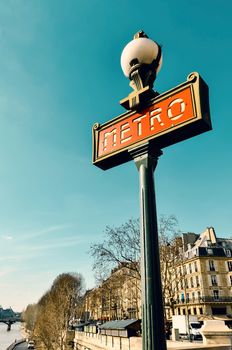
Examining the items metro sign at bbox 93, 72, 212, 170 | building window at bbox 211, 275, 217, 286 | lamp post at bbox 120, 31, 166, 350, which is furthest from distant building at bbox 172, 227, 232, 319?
lamp post at bbox 120, 31, 166, 350

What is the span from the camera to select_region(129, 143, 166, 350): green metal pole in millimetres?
2361

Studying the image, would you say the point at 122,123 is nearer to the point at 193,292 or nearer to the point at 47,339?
the point at 47,339

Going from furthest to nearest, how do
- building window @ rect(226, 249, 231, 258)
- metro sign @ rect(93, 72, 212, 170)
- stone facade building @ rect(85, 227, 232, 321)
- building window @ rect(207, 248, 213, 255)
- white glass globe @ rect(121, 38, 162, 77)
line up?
building window @ rect(207, 248, 213, 255)
building window @ rect(226, 249, 231, 258)
stone facade building @ rect(85, 227, 232, 321)
white glass globe @ rect(121, 38, 162, 77)
metro sign @ rect(93, 72, 212, 170)

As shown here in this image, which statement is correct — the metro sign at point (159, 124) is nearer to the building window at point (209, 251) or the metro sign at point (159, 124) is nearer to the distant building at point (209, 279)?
the distant building at point (209, 279)

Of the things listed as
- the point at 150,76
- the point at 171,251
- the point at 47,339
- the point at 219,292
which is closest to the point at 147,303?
the point at 150,76

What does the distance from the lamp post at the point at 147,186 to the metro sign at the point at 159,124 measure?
0.13 m

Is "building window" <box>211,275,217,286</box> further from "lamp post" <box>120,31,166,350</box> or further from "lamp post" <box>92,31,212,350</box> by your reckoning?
"lamp post" <box>120,31,166,350</box>

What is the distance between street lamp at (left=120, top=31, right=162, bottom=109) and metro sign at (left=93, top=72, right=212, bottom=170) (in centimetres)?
13

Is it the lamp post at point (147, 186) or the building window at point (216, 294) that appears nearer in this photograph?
the lamp post at point (147, 186)

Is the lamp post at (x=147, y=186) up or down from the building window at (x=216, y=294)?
up

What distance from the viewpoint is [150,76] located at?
11.5 feet

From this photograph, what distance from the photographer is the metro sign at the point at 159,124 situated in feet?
9.72

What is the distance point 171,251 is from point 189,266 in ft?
86.5

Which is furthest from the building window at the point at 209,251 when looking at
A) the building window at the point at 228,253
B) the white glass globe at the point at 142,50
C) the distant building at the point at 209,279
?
the white glass globe at the point at 142,50
